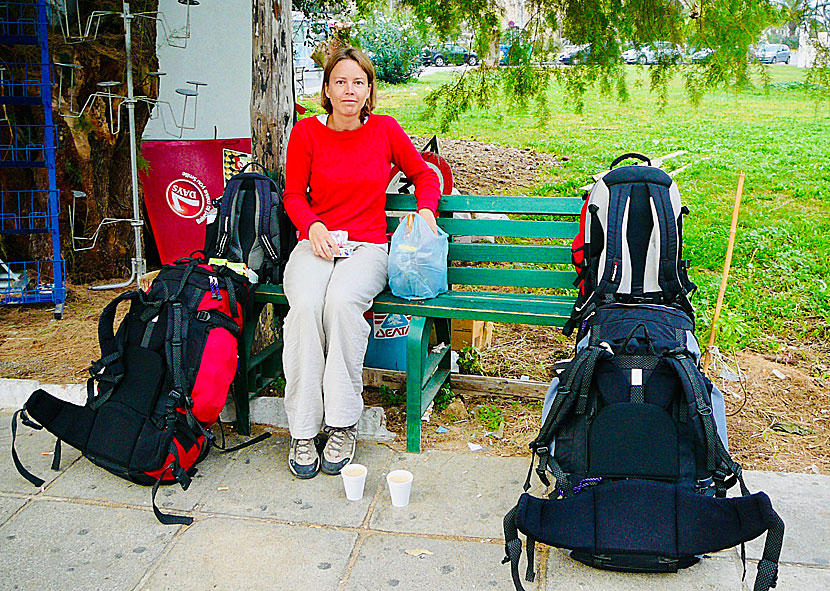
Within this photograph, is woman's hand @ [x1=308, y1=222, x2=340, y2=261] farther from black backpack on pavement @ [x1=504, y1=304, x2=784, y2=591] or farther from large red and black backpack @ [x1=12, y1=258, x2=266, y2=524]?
black backpack on pavement @ [x1=504, y1=304, x2=784, y2=591]

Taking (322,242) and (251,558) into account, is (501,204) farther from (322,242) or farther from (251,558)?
(251,558)

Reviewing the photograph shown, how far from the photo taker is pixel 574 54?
4.70m

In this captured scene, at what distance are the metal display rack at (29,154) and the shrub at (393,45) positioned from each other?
2245 mm

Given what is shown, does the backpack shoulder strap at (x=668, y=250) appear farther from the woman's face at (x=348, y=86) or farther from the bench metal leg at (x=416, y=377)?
the woman's face at (x=348, y=86)

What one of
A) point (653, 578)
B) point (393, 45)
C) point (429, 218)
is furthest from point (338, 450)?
point (393, 45)

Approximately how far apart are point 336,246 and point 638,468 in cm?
155

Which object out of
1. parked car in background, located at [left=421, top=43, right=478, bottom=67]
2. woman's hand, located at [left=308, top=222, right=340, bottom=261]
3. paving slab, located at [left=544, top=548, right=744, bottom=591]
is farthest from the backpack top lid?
parked car in background, located at [left=421, top=43, right=478, bottom=67]

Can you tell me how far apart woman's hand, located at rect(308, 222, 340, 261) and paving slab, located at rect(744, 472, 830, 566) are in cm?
190

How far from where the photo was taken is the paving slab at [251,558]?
8.43ft

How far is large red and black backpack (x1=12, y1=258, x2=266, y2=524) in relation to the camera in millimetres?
3068

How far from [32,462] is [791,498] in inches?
120

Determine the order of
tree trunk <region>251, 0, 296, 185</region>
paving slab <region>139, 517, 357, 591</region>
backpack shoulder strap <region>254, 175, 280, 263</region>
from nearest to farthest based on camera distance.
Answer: paving slab <region>139, 517, 357, 591</region>
backpack shoulder strap <region>254, 175, 280, 263</region>
tree trunk <region>251, 0, 296, 185</region>

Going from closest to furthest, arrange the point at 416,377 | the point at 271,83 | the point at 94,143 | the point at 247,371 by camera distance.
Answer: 1. the point at 416,377
2. the point at 247,371
3. the point at 271,83
4. the point at 94,143

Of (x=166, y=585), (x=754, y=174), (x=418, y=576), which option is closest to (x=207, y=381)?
(x=166, y=585)
